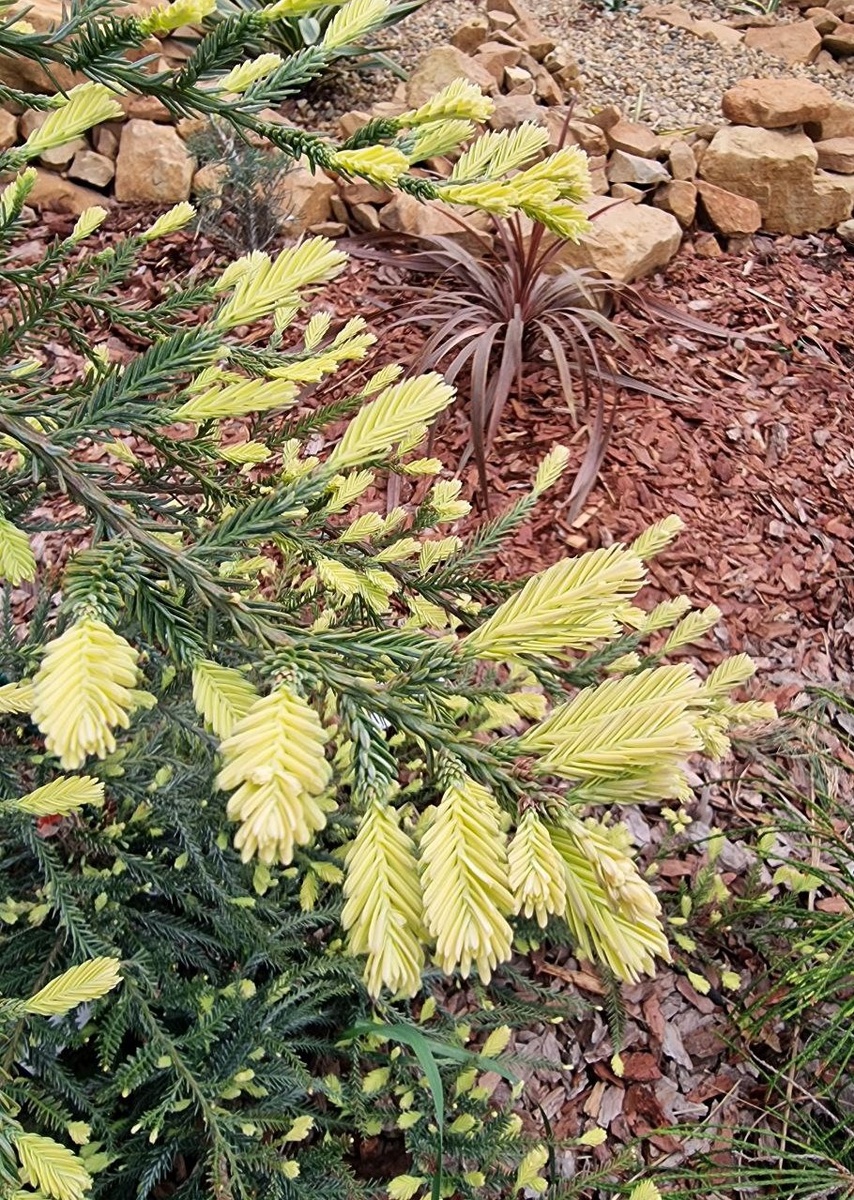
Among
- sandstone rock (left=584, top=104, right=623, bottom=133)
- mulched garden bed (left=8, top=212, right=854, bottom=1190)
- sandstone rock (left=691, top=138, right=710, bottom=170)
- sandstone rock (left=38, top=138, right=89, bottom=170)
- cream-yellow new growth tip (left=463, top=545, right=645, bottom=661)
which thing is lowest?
mulched garden bed (left=8, top=212, right=854, bottom=1190)

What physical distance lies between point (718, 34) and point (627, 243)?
2.74m

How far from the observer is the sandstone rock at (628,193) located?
11.2 ft

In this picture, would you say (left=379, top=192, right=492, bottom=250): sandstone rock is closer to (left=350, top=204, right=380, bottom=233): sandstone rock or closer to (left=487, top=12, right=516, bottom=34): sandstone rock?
(left=350, top=204, right=380, bottom=233): sandstone rock

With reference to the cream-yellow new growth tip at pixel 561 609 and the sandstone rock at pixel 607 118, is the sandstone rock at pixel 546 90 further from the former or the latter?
the cream-yellow new growth tip at pixel 561 609

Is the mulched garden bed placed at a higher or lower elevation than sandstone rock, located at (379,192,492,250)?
lower

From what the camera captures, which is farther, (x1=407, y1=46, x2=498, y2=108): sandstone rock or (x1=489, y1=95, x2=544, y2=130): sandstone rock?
(x1=407, y1=46, x2=498, y2=108): sandstone rock

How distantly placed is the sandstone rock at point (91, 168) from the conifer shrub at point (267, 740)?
2.22 m

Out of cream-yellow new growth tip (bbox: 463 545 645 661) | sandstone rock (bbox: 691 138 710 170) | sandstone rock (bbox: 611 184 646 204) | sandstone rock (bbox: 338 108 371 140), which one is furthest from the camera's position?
sandstone rock (bbox: 691 138 710 170)

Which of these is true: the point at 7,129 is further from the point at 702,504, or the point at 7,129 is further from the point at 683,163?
the point at 702,504

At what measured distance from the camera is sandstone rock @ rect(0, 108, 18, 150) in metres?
3.22

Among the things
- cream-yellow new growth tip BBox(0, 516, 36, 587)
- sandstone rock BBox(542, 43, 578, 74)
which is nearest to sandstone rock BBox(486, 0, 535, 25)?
sandstone rock BBox(542, 43, 578, 74)

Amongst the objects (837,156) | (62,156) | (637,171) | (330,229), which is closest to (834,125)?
(837,156)

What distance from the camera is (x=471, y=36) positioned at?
406 centimetres

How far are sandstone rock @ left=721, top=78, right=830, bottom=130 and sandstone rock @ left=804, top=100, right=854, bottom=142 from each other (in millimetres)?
37
